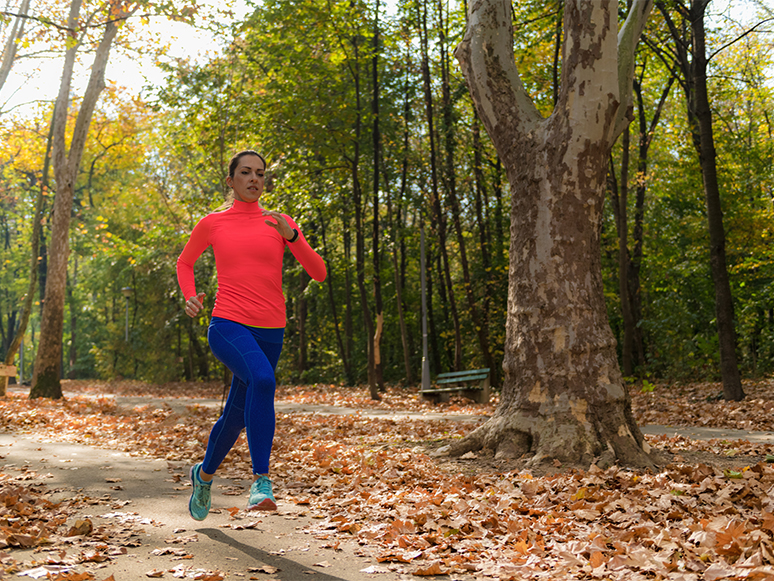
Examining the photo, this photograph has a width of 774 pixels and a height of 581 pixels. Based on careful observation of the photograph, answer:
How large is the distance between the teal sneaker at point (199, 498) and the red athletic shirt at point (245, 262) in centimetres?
102

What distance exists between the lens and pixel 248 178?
412 centimetres

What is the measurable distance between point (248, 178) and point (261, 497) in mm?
1946

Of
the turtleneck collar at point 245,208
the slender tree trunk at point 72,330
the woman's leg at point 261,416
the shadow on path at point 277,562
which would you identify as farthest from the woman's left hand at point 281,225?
the slender tree trunk at point 72,330

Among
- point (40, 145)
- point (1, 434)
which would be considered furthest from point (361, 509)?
point (40, 145)

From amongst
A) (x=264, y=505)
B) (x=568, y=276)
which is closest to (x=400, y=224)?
(x=568, y=276)

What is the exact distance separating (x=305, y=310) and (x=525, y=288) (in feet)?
61.7

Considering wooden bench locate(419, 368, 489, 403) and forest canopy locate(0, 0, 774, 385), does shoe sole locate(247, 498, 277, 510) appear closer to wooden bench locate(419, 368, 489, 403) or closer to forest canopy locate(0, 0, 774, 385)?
forest canopy locate(0, 0, 774, 385)

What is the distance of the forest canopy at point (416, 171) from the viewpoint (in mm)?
16531

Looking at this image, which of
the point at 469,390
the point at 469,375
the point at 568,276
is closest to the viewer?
the point at 568,276

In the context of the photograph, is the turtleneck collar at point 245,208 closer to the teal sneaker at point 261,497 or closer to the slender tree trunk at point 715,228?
the teal sneaker at point 261,497

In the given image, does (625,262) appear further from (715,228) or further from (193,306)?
(193,306)

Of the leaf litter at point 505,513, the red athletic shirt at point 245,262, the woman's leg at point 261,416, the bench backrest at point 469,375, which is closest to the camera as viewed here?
the leaf litter at point 505,513

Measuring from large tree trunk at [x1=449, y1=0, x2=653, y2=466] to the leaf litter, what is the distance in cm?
49

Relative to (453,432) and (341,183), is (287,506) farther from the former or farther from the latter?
(341,183)
